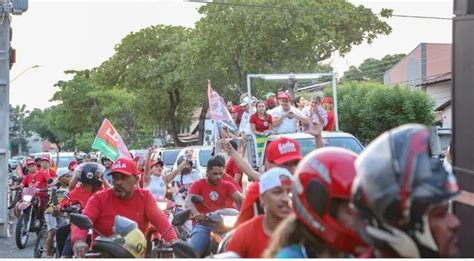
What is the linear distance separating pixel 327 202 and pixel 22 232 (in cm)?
1391

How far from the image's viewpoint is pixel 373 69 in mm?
81688

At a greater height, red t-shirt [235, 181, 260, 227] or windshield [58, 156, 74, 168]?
red t-shirt [235, 181, 260, 227]

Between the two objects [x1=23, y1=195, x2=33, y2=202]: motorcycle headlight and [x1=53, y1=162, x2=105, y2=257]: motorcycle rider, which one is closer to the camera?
[x1=53, y1=162, x2=105, y2=257]: motorcycle rider

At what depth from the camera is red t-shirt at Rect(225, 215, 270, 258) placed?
14.6 ft

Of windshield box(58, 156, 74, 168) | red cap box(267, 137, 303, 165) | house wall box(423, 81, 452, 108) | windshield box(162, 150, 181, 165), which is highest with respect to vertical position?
house wall box(423, 81, 452, 108)

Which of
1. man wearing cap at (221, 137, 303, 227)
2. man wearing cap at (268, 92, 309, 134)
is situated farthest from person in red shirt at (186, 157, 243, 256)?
man wearing cap at (268, 92, 309, 134)

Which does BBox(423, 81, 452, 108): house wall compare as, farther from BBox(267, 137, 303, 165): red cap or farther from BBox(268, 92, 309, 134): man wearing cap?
BBox(267, 137, 303, 165): red cap

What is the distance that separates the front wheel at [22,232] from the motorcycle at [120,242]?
9.74 m

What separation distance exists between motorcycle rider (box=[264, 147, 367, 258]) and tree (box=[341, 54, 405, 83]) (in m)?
72.7

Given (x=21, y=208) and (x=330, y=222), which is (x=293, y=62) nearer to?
(x=21, y=208)

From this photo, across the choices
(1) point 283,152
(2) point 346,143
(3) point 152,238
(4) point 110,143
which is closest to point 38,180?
(4) point 110,143

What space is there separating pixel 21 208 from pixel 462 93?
10692mm

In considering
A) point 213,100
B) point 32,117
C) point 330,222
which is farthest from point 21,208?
point 32,117

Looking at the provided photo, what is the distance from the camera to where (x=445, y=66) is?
6419 centimetres
